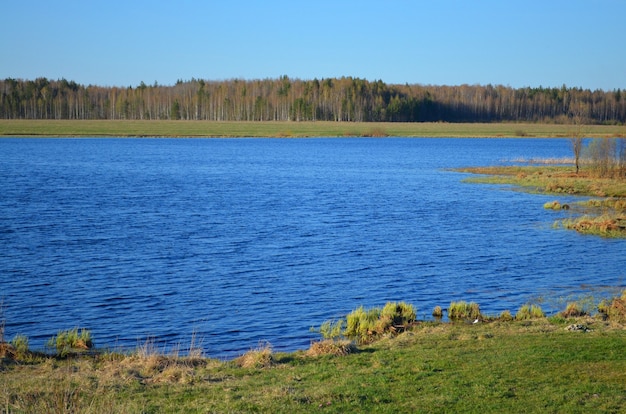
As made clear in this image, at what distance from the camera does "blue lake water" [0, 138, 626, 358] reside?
19.7m

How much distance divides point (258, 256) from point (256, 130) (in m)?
134

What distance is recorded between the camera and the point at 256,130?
531ft

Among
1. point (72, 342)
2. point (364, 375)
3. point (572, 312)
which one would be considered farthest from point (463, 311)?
point (72, 342)

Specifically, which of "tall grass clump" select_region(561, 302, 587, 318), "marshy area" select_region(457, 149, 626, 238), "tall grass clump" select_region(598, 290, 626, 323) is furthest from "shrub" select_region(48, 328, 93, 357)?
"marshy area" select_region(457, 149, 626, 238)

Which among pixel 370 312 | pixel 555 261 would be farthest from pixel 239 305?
pixel 555 261

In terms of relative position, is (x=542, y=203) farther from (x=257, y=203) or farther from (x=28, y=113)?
(x=28, y=113)

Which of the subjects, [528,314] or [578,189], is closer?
[528,314]

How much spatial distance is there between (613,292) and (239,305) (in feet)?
Answer: 36.1

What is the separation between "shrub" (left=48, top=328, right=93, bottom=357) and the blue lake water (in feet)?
1.61

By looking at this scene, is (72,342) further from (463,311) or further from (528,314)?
(528,314)

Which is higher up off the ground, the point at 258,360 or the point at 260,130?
the point at 260,130

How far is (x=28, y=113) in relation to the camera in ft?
634

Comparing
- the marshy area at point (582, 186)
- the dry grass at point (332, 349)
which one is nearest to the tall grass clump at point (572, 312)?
the dry grass at point (332, 349)

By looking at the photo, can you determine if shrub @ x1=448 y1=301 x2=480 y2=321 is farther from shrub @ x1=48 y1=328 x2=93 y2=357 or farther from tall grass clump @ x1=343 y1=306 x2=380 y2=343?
shrub @ x1=48 y1=328 x2=93 y2=357
